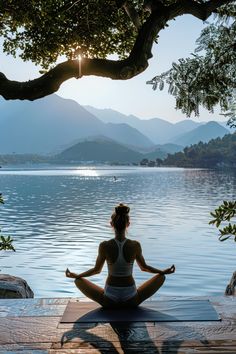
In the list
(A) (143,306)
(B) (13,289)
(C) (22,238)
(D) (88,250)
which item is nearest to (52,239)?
(C) (22,238)

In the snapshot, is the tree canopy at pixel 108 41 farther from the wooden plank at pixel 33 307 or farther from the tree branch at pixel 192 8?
the wooden plank at pixel 33 307

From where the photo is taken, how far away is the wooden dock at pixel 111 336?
648 centimetres

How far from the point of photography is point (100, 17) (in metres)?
11.5

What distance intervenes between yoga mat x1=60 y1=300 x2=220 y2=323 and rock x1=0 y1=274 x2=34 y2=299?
3786 millimetres

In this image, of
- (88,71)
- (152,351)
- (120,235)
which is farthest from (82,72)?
(152,351)

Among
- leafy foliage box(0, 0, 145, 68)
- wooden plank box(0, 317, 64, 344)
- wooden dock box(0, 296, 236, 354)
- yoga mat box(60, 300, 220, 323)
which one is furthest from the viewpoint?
leafy foliage box(0, 0, 145, 68)

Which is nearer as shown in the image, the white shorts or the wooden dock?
the wooden dock

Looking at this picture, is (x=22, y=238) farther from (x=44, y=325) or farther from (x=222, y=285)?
(x=44, y=325)

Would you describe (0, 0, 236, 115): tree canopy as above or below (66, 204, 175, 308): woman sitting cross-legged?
above

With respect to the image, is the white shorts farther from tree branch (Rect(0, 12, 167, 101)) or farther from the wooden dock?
tree branch (Rect(0, 12, 167, 101))

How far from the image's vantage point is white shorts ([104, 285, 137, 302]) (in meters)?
8.08

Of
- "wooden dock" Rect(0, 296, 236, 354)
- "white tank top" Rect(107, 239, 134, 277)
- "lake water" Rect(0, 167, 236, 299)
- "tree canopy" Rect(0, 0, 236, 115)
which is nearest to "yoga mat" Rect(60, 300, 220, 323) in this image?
"wooden dock" Rect(0, 296, 236, 354)

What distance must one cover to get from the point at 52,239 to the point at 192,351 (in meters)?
45.2

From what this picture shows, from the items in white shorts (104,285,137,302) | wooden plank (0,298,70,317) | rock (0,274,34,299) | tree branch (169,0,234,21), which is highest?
tree branch (169,0,234,21)
